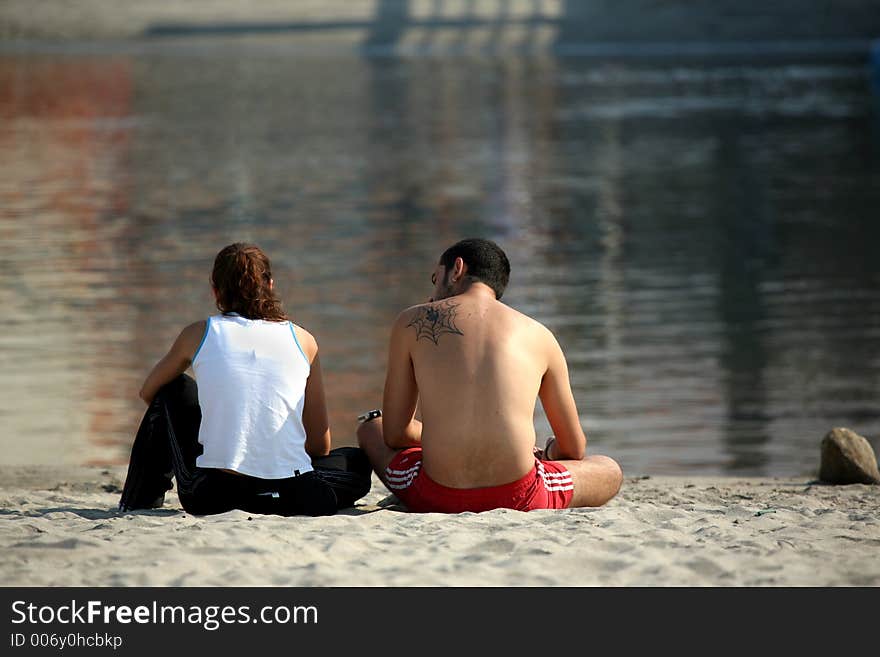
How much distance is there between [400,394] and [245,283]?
0.71m

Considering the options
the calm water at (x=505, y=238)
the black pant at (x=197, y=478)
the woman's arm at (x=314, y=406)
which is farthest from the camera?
the calm water at (x=505, y=238)

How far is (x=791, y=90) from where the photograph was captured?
32.4 m

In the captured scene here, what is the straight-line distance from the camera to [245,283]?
5152 mm

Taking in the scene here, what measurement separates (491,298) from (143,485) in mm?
1515

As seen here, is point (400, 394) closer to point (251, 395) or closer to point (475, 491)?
point (475, 491)

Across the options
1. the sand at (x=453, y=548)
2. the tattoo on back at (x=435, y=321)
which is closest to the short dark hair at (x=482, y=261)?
the tattoo on back at (x=435, y=321)

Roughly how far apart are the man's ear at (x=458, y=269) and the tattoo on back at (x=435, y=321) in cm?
12

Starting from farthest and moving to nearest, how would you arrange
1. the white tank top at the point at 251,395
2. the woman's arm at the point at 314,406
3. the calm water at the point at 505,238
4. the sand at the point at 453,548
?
the calm water at the point at 505,238 < the woman's arm at the point at 314,406 < the white tank top at the point at 251,395 < the sand at the point at 453,548

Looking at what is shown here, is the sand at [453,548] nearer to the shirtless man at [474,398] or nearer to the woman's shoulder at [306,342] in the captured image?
the shirtless man at [474,398]

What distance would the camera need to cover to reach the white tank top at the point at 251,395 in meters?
5.10

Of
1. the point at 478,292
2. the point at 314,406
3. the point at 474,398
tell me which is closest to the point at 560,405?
the point at 474,398

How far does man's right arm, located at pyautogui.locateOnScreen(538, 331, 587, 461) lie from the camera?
529 centimetres

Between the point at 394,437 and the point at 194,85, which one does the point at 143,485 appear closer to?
the point at 394,437
